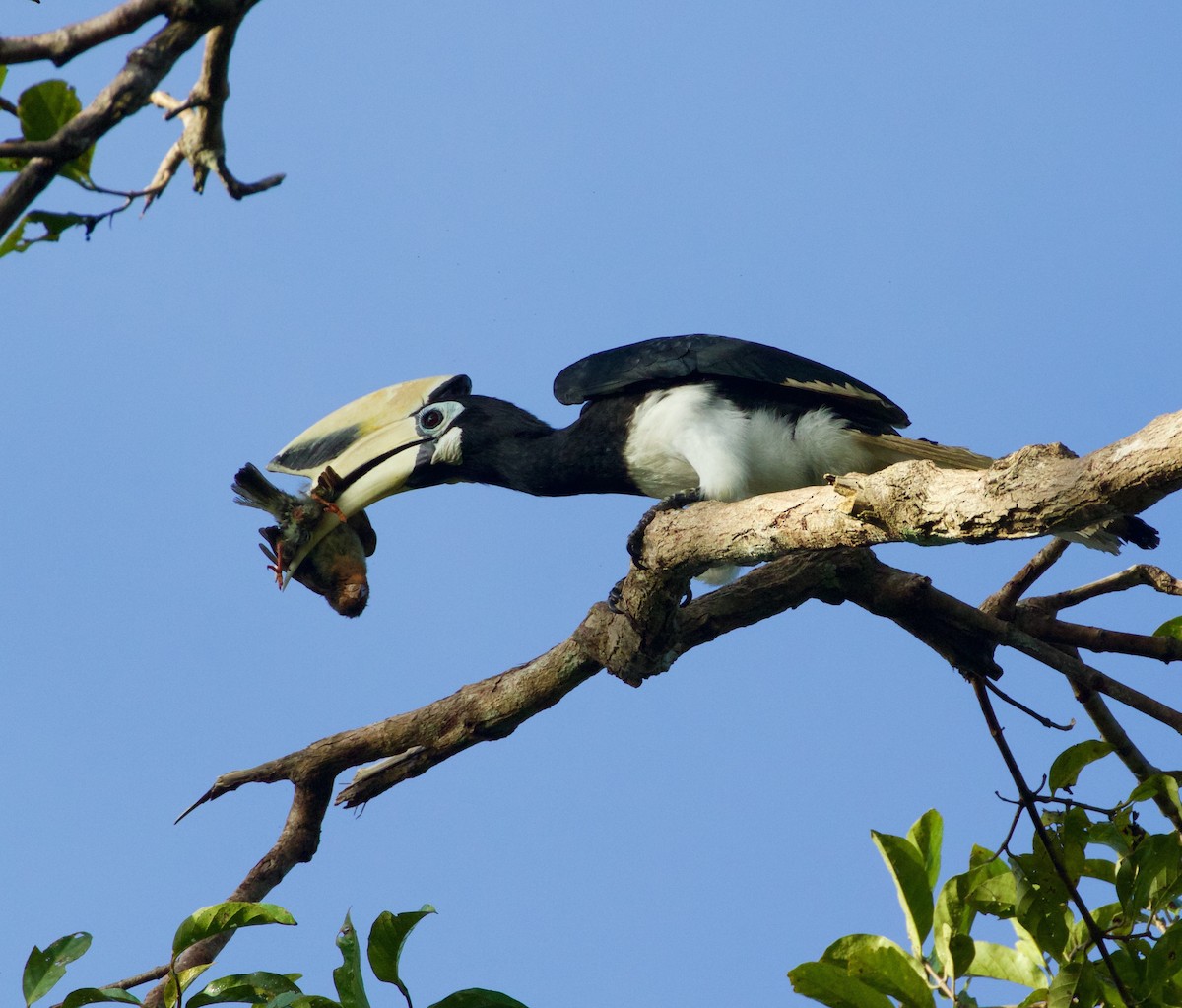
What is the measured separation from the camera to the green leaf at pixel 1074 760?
11.7 feet

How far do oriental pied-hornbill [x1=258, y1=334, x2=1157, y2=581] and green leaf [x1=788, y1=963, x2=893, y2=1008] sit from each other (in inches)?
74.8

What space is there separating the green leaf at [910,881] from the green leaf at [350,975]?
1376 millimetres

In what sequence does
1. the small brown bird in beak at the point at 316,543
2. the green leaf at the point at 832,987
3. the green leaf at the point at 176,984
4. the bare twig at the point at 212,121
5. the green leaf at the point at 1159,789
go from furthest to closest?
the small brown bird in beak at the point at 316,543, the green leaf at the point at 1159,789, the green leaf at the point at 176,984, the green leaf at the point at 832,987, the bare twig at the point at 212,121

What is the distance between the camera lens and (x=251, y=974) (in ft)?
10.5

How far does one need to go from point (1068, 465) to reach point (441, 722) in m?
2.70

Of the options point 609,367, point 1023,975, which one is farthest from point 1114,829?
point 609,367

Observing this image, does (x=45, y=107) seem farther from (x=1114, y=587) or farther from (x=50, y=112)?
(x=1114, y=587)

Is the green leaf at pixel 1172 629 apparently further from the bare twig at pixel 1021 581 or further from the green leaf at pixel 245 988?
the green leaf at pixel 245 988

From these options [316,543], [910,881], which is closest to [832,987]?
[910,881]

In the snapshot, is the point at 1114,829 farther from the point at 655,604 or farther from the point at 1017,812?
the point at 655,604

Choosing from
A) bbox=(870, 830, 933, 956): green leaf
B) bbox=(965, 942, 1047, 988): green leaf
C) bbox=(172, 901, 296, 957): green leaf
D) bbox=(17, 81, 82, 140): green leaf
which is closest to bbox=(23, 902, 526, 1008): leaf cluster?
bbox=(172, 901, 296, 957): green leaf

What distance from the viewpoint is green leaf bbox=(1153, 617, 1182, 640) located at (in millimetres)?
4098

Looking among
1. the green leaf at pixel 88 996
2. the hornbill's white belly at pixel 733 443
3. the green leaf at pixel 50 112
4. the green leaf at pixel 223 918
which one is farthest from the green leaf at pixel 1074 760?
the green leaf at pixel 50 112

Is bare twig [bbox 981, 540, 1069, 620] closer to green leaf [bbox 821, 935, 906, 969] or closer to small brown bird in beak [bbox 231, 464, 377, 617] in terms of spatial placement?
green leaf [bbox 821, 935, 906, 969]
